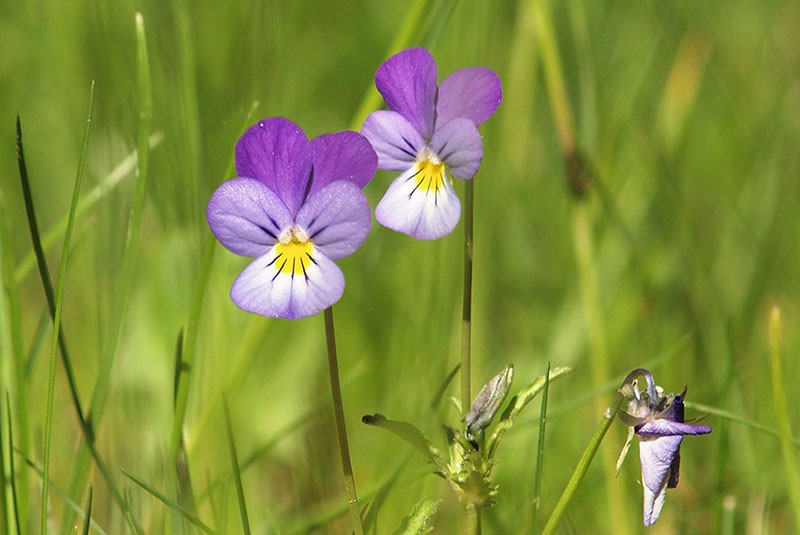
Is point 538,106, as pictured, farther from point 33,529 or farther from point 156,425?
point 33,529

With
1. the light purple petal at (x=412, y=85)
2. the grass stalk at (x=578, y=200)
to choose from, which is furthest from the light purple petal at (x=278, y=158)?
the grass stalk at (x=578, y=200)

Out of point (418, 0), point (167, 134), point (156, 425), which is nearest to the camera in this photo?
point (418, 0)

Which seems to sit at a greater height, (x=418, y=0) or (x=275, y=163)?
(x=418, y=0)

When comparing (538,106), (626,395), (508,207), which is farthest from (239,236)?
(538,106)

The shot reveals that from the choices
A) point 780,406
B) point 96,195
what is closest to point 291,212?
point 780,406

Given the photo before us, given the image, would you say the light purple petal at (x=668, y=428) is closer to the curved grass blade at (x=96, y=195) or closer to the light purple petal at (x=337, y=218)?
the light purple petal at (x=337, y=218)

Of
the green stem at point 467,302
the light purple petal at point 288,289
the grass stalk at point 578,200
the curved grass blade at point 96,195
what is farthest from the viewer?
the grass stalk at point 578,200

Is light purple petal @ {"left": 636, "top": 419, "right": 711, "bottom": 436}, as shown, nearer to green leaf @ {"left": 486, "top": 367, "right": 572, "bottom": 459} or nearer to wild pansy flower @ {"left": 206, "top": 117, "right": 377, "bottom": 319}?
green leaf @ {"left": 486, "top": 367, "right": 572, "bottom": 459}
